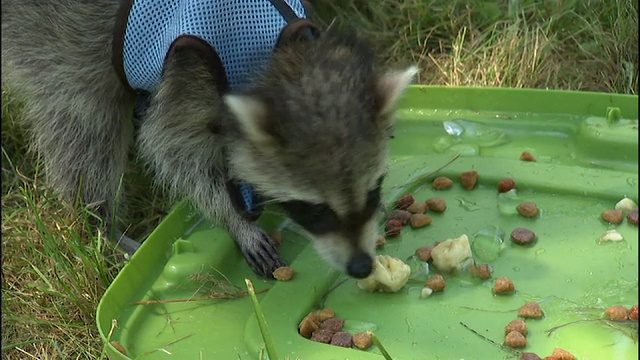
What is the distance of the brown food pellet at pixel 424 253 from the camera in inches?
88.6

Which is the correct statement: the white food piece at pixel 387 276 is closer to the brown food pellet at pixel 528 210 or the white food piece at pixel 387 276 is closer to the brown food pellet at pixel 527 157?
the brown food pellet at pixel 528 210

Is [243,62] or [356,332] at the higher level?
[243,62]

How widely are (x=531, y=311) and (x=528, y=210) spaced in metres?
0.42

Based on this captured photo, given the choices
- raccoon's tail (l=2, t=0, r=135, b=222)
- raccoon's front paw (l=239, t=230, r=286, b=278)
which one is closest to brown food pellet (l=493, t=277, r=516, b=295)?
raccoon's front paw (l=239, t=230, r=286, b=278)

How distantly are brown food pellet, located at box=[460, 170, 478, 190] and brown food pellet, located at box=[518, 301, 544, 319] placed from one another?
0.56 m

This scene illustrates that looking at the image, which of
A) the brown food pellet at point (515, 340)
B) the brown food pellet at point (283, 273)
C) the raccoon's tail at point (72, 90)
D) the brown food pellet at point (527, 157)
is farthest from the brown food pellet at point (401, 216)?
the raccoon's tail at point (72, 90)

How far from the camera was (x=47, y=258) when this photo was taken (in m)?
2.44

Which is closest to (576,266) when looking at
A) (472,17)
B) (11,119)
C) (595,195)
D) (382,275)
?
(595,195)

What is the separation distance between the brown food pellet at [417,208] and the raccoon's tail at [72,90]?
957 millimetres

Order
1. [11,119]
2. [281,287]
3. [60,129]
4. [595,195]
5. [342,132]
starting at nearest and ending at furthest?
[342,132]
[281,287]
[595,195]
[60,129]
[11,119]

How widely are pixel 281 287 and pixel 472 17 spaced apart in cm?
162

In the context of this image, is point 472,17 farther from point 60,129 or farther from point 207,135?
point 60,129

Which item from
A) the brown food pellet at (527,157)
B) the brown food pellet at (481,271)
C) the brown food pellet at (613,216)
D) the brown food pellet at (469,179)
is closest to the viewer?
the brown food pellet at (481,271)

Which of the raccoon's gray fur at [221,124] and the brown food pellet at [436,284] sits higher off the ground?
the raccoon's gray fur at [221,124]
